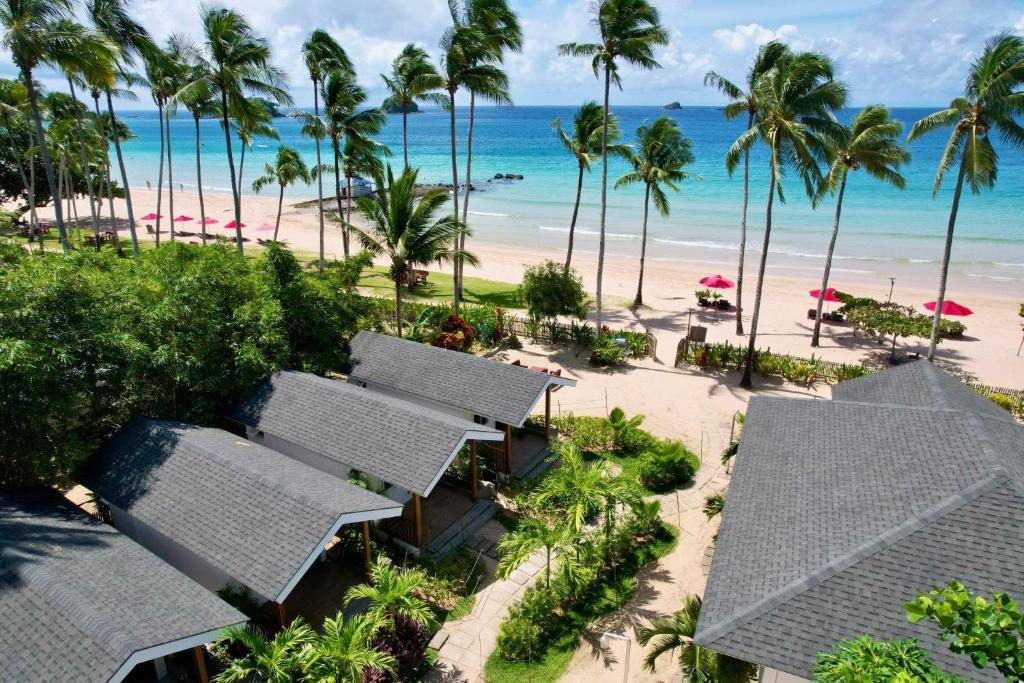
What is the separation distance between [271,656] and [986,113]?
82.3ft

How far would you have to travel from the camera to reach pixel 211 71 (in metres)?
26.8

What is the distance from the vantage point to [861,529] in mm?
10500

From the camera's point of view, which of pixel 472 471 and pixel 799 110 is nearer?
pixel 472 471

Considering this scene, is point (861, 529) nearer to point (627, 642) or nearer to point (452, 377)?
point (627, 642)

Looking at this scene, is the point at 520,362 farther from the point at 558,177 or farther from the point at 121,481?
the point at 558,177

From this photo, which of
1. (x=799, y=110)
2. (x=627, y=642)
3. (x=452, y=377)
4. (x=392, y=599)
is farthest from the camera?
(x=799, y=110)

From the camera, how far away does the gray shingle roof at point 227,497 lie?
11406 millimetres

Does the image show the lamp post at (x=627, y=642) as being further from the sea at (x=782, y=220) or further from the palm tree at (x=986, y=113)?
the sea at (x=782, y=220)

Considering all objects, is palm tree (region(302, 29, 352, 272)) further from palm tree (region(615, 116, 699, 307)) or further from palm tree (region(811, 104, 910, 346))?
palm tree (region(811, 104, 910, 346))

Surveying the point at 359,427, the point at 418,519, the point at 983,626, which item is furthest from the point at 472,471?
the point at 983,626

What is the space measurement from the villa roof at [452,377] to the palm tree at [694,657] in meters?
7.32

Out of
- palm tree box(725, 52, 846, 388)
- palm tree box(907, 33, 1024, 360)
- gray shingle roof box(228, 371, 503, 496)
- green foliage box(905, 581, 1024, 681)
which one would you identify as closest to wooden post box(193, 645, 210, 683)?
gray shingle roof box(228, 371, 503, 496)

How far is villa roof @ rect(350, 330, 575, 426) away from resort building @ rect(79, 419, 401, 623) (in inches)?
196

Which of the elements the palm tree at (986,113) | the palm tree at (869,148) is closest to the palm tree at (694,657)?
the palm tree at (986,113)
